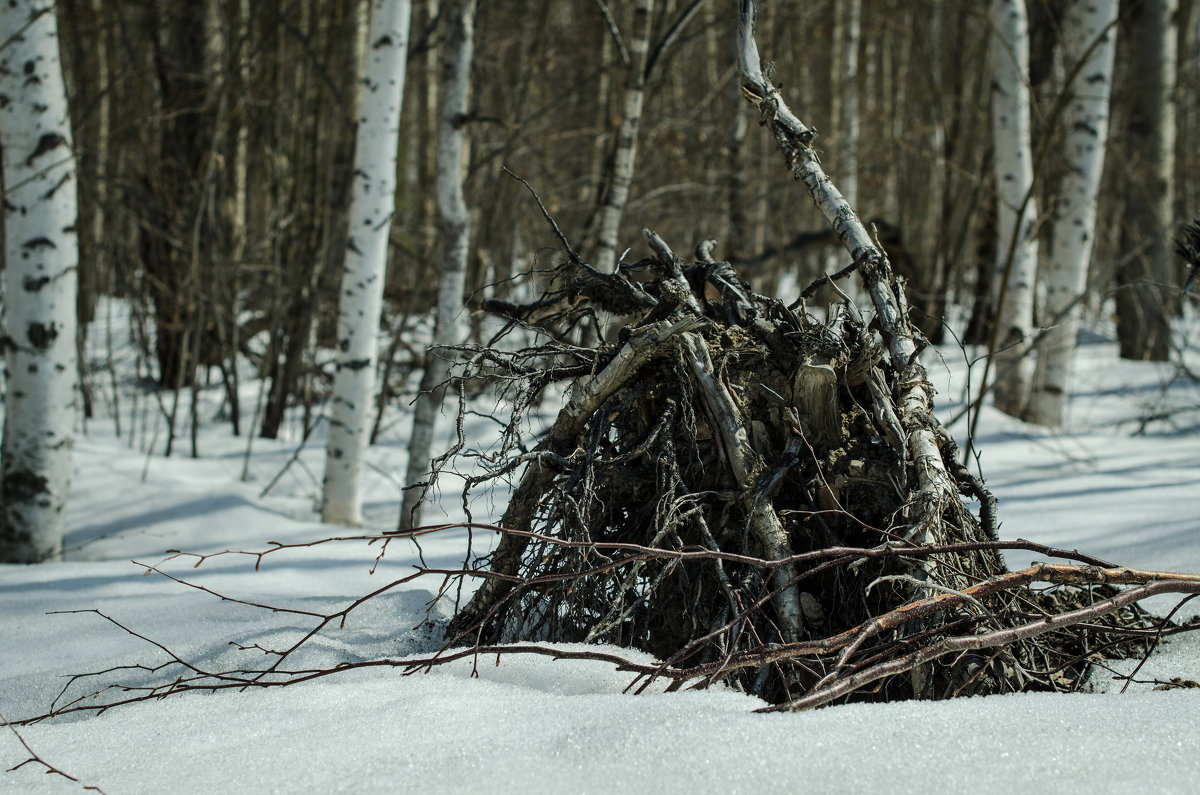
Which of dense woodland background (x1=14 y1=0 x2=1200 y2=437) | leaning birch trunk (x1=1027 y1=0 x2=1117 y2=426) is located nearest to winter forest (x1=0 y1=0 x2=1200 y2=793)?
leaning birch trunk (x1=1027 y1=0 x2=1117 y2=426)

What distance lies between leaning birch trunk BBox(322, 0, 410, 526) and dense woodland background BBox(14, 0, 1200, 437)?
1.69 ft

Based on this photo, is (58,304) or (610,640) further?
(58,304)

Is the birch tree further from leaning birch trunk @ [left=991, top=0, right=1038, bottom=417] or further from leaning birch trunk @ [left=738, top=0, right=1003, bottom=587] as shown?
leaning birch trunk @ [left=738, top=0, right=1003, bottom=587]

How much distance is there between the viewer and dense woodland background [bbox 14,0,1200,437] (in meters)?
6.05

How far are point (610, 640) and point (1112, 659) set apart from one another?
1.19 m

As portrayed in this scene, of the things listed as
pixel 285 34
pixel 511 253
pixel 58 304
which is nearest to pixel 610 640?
pixel 58 304

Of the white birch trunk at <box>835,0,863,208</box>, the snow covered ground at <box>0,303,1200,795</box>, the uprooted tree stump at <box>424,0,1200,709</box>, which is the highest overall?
the white birch trunk at <box>835,0,863,208</box>

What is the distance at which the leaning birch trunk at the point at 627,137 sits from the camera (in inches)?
174

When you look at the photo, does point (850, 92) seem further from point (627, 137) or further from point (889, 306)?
point (889, 306)

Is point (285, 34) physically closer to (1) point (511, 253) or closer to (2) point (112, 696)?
(1) point (511, 253)

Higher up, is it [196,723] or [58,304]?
[58,304]

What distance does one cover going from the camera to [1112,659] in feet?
6.35

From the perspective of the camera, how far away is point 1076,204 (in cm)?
602

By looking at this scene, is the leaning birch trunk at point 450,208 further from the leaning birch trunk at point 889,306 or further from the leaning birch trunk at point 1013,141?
the leaning birch trunk at point 1013,141
